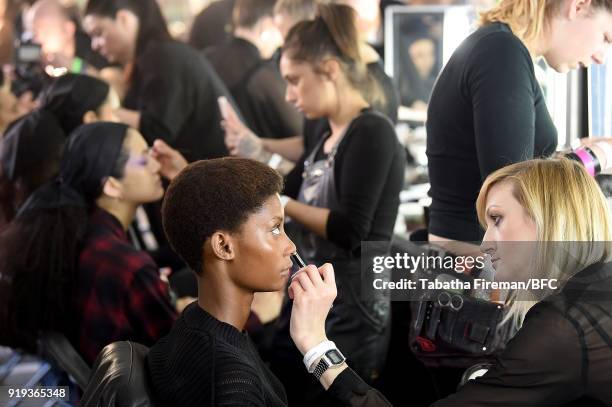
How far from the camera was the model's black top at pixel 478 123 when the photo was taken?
6.44 feet

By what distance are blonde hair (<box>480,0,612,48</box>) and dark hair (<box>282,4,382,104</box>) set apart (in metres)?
0.65

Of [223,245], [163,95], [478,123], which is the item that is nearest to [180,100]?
[163,95]

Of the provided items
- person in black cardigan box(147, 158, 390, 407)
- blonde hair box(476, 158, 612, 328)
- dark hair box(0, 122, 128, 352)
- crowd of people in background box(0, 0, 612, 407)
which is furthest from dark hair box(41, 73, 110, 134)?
blonde hair box(476, 158, 612, 328)

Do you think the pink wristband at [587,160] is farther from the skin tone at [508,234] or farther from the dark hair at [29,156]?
the dark hair at [29,156]

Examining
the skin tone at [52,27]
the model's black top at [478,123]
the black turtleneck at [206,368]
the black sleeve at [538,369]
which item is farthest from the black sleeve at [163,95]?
the black sleeve at [538,369]

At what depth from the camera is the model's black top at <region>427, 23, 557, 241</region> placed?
1.96 meters

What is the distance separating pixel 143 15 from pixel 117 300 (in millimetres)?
1721

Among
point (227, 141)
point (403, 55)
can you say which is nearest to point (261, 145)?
Answer: point (227, 141)

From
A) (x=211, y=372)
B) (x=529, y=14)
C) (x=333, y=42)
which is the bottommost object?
(x=211, y=372)

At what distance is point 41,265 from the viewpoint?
7.80ft

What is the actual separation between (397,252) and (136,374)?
0.77 m

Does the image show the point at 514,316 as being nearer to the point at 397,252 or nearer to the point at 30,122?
the point at 397,252

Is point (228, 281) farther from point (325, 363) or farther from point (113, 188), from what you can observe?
point (113, 188)

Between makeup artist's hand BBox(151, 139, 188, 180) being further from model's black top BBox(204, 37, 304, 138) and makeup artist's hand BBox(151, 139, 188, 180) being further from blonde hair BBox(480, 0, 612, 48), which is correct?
blonde hair BBox(480, 0, 612, 48)
